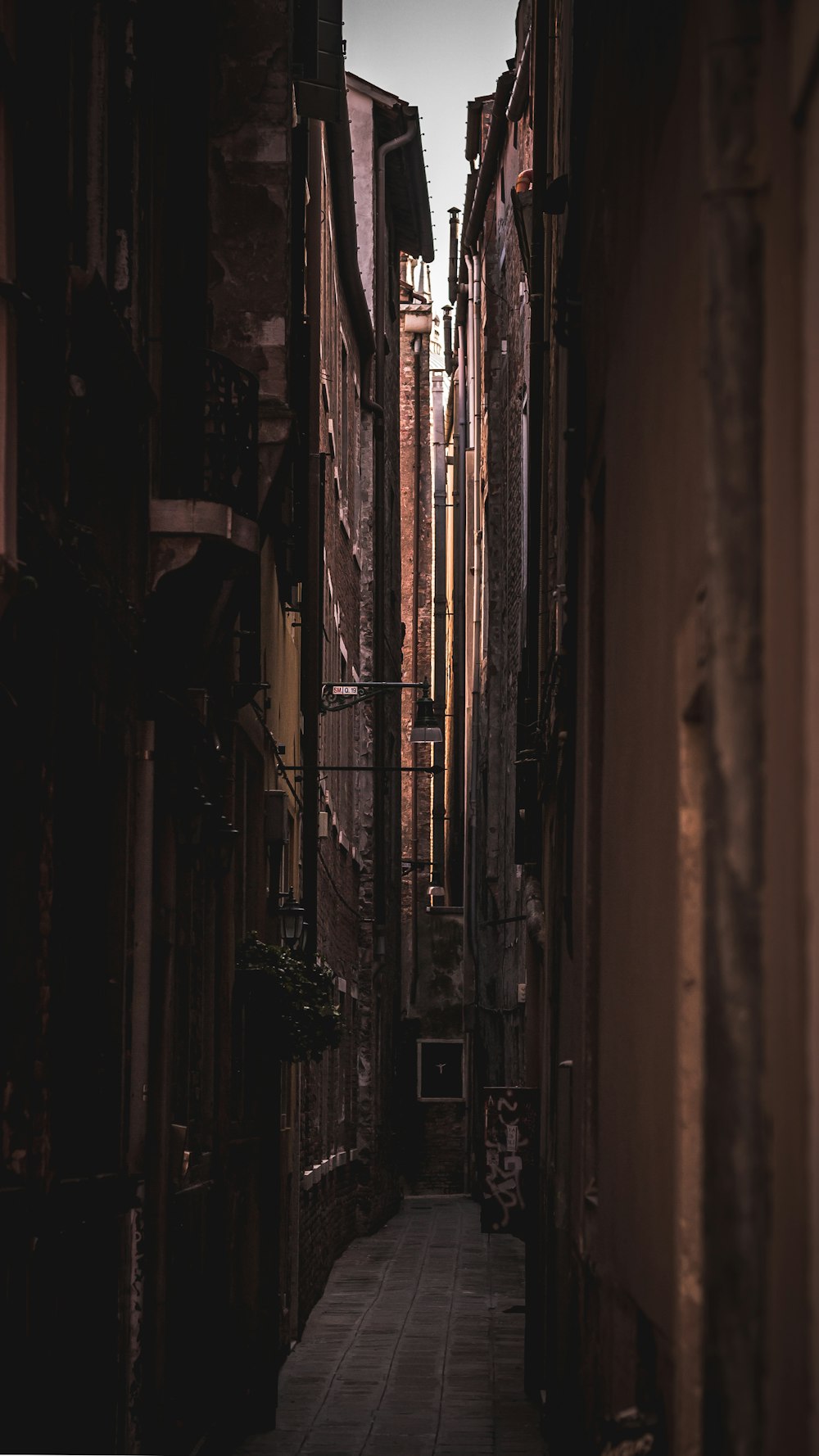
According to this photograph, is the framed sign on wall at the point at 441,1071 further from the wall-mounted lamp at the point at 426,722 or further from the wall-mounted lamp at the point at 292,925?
the wall-mounted lamp at the point at 292,925

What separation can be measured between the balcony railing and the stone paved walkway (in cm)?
530

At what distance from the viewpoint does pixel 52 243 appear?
251 inches

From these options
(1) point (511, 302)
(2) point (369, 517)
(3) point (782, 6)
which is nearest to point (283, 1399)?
(3) point (782, 6)

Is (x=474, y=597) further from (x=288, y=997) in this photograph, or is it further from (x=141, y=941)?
(x=141, y=941)

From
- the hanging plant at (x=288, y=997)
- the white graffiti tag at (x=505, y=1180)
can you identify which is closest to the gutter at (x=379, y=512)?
the white graffiti tag at (x=505, y=1180)

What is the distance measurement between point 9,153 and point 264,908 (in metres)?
9.27

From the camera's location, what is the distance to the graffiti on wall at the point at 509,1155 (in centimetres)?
1455

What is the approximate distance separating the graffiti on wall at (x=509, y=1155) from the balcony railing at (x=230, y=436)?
6109 millimetres

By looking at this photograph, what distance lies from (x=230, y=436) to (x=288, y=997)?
167 inches

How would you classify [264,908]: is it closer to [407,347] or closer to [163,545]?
[163,545]

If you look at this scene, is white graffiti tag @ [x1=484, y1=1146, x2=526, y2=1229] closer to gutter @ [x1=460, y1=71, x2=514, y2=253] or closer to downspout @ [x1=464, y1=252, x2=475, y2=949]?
gutter @ [x1=460, y1=71, x2=514, y2=253]

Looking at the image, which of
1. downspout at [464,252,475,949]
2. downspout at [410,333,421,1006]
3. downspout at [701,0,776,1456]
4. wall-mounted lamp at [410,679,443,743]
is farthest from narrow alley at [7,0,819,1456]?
downspout at [410,333,421,1006]

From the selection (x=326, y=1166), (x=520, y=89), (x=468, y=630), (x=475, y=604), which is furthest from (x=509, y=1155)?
(x=468, y=630)

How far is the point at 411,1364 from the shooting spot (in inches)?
576
